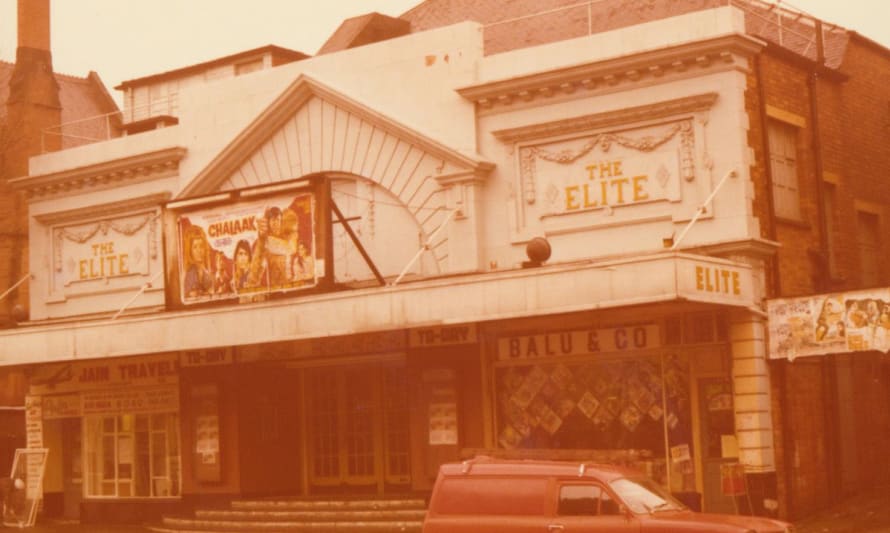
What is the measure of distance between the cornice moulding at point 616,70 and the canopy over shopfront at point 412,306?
349 centimetres

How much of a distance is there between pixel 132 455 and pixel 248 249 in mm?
6867

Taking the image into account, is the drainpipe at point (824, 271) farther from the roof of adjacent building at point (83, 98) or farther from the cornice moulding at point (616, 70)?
the roof of adjacent building at point (83, 98)

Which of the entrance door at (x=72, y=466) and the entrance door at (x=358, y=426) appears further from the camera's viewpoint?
the entrance door at (x=72, y=466)

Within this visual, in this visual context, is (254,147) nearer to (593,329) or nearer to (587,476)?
(593,329)

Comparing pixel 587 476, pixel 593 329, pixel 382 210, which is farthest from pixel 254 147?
pixel 587 476

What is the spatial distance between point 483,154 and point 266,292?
4.68 metres

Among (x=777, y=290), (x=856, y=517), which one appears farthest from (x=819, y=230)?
(x=856, y=517)

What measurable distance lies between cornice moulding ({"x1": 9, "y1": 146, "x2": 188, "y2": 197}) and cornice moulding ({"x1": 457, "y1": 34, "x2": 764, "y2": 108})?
756cm

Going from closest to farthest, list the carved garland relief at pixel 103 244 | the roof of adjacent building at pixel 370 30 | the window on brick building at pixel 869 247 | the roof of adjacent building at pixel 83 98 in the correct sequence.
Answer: the window on brick building at pixel 869 247, the carved garland relief at pixel 103 244, the roof of adjacent building at pixel 370 30, the roof of adjacent building at pixel 83 98

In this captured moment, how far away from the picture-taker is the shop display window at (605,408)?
77.5ft

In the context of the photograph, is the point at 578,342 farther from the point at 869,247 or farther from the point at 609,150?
the point at 869,247

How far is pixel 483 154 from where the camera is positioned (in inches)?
1019

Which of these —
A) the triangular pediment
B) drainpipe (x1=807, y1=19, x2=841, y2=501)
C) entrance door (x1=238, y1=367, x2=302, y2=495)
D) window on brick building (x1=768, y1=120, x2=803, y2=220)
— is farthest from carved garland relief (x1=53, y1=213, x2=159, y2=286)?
drainpipe (x1=807, y1=19, x2=841, y2=501)

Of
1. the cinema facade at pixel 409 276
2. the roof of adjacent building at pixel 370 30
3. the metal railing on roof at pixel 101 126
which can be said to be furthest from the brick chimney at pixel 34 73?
the roof of adjacent building at pixel 370 30
